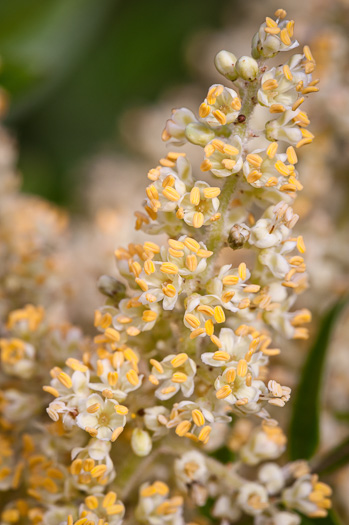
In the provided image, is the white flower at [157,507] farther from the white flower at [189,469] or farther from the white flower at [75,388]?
the white flower at [75,388]

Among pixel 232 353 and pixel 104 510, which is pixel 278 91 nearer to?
pixel 232 353

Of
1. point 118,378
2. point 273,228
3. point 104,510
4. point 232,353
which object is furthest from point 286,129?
point 104,510

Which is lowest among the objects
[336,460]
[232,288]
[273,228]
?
[336,460]

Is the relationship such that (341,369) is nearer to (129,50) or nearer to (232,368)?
(232,368)

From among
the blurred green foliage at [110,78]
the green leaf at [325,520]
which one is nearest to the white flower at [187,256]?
the green leaf at [325,520]

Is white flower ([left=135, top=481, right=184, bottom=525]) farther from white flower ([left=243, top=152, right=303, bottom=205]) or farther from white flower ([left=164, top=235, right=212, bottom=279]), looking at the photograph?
white flower ([left=243, top=152, right=303, bottom=205])
